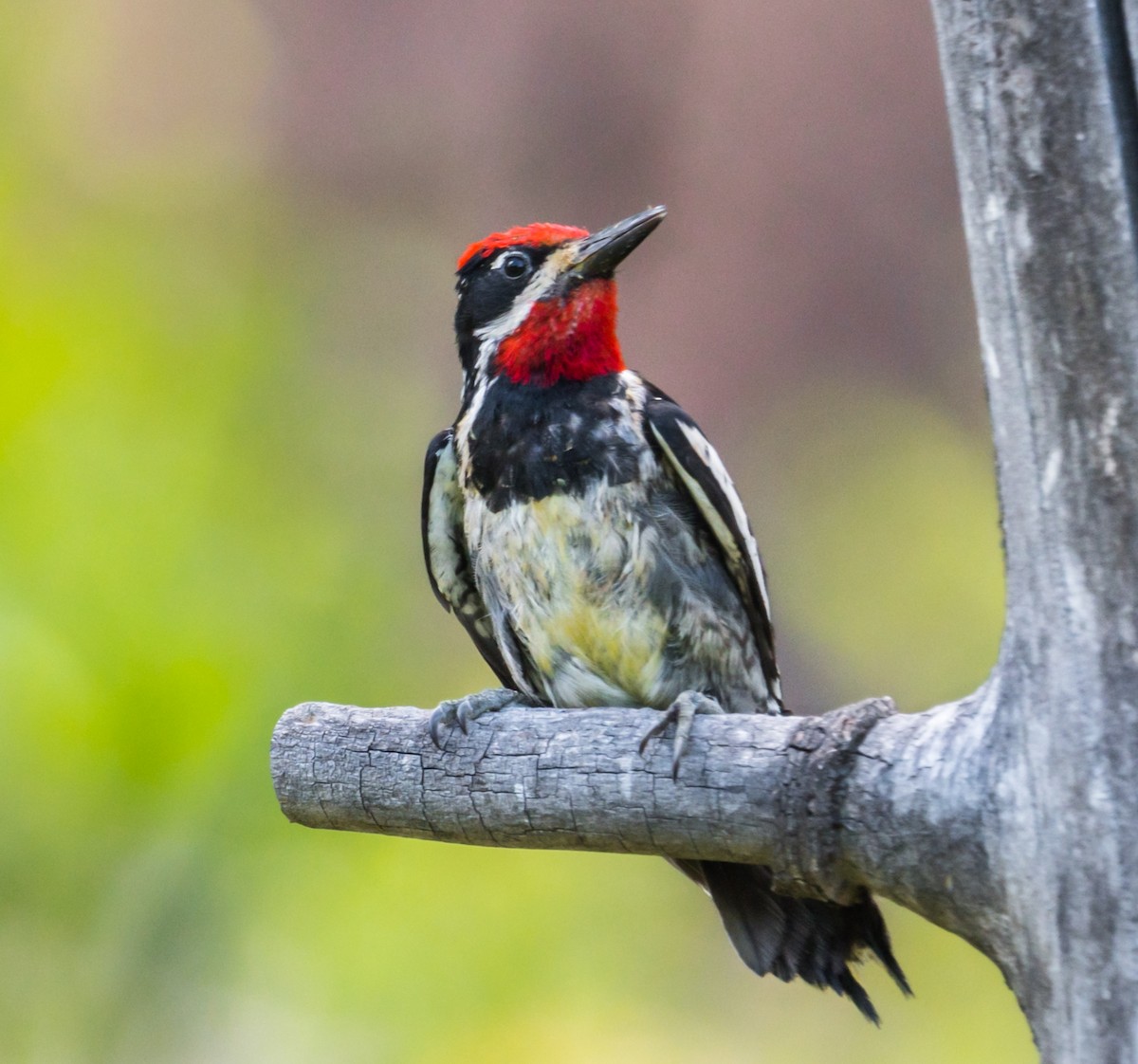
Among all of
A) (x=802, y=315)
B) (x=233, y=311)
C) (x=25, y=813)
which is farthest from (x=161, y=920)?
(x=802, y=315)

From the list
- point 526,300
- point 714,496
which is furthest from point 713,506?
point 526,300

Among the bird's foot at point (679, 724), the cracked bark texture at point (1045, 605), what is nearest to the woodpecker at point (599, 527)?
the bird's foot at point (679, 724)

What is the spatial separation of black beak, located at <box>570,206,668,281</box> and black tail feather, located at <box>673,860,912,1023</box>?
1.01 meters

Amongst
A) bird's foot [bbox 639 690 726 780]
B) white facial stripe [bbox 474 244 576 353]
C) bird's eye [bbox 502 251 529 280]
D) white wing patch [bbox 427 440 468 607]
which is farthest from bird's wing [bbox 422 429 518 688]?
bird's foot [bbox 639 690 726 780]

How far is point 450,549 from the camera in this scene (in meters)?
2.59

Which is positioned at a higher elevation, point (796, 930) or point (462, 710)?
point (462, 710)

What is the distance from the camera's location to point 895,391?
4.44 m

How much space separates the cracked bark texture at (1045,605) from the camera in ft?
3.75

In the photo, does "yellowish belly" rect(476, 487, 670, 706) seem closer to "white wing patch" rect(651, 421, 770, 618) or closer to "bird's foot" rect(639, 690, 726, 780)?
"white wing patch" rect(651, 421, 770, 618)

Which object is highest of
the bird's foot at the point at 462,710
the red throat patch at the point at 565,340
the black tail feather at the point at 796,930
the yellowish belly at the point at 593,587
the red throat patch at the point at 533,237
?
the red throat patch at the point at 533,237

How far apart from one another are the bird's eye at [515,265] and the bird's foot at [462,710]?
76cm

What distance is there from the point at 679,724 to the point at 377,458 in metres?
2.85

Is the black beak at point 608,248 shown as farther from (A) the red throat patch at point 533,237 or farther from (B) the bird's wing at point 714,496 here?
(B) the bird's wing at point 714,496

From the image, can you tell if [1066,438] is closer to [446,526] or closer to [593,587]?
[593,587]
